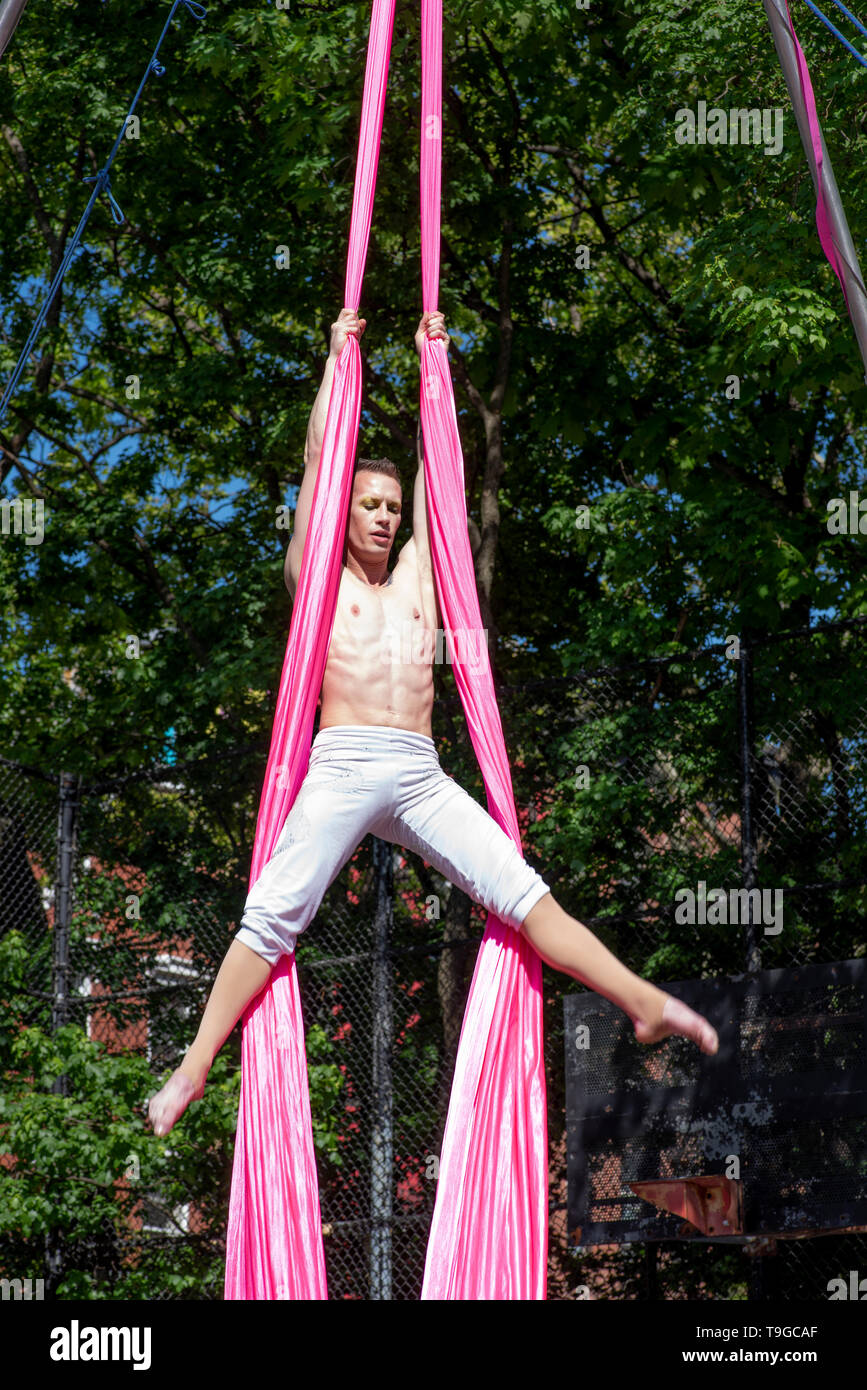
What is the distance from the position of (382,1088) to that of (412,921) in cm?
186

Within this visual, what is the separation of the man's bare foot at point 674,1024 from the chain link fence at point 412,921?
113 inches

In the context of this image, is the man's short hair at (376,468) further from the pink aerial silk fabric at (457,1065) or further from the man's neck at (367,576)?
the man's neck at (367,576)

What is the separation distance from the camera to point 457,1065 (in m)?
3.94

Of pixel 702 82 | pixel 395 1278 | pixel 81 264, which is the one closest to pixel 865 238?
pixel 702 82

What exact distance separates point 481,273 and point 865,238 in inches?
153

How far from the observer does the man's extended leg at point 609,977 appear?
3.67 meters

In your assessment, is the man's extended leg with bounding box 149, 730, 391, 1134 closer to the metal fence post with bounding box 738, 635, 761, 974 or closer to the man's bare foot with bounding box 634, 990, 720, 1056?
the man's bare foot with bounding box 634, 990, 720, 1056

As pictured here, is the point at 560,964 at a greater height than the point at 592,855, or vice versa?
the point at 592,855

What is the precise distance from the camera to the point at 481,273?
10688 millimetres

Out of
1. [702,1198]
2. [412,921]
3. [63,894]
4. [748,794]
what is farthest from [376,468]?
[412,921]

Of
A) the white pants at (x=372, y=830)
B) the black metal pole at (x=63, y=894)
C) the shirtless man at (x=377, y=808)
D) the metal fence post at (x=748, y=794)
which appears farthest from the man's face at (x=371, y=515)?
the black metal pole at (x=63, y=894)

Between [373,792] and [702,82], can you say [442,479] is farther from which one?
[702,82]

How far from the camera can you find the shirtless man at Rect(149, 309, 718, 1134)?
378cm

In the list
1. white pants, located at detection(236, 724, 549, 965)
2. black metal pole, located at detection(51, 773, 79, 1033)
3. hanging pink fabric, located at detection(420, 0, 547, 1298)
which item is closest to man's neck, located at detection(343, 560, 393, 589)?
hanging pink fabric, located at detection(420, 0, 547, 1298)
